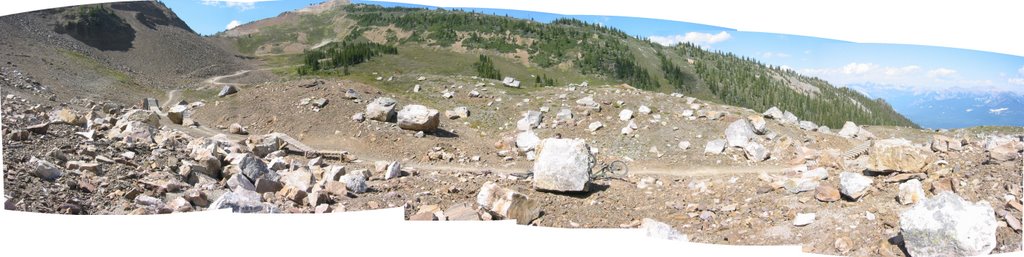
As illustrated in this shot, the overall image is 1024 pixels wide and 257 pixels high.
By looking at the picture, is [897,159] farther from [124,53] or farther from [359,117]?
[124,53]

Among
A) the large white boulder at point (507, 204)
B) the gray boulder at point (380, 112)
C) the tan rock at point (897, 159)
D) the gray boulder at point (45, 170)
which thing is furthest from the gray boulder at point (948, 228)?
the gray boulder at point (380, 112)

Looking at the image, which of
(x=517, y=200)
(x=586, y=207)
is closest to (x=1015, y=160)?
(x=586, y=207)

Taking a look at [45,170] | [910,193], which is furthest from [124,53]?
[910,193]

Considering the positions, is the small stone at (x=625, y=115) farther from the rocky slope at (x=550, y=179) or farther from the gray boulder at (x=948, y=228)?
the gray boulder at (x=948, y=228)

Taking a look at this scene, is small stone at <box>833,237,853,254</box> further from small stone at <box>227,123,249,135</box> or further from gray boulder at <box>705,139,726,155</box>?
small stone at <box>227,123,249,135</box>

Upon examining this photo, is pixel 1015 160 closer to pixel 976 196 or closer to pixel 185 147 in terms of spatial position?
pixel 976 196

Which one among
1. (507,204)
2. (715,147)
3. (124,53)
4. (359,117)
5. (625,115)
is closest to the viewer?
(507,204)

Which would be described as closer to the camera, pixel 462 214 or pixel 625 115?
pixel 462 214
